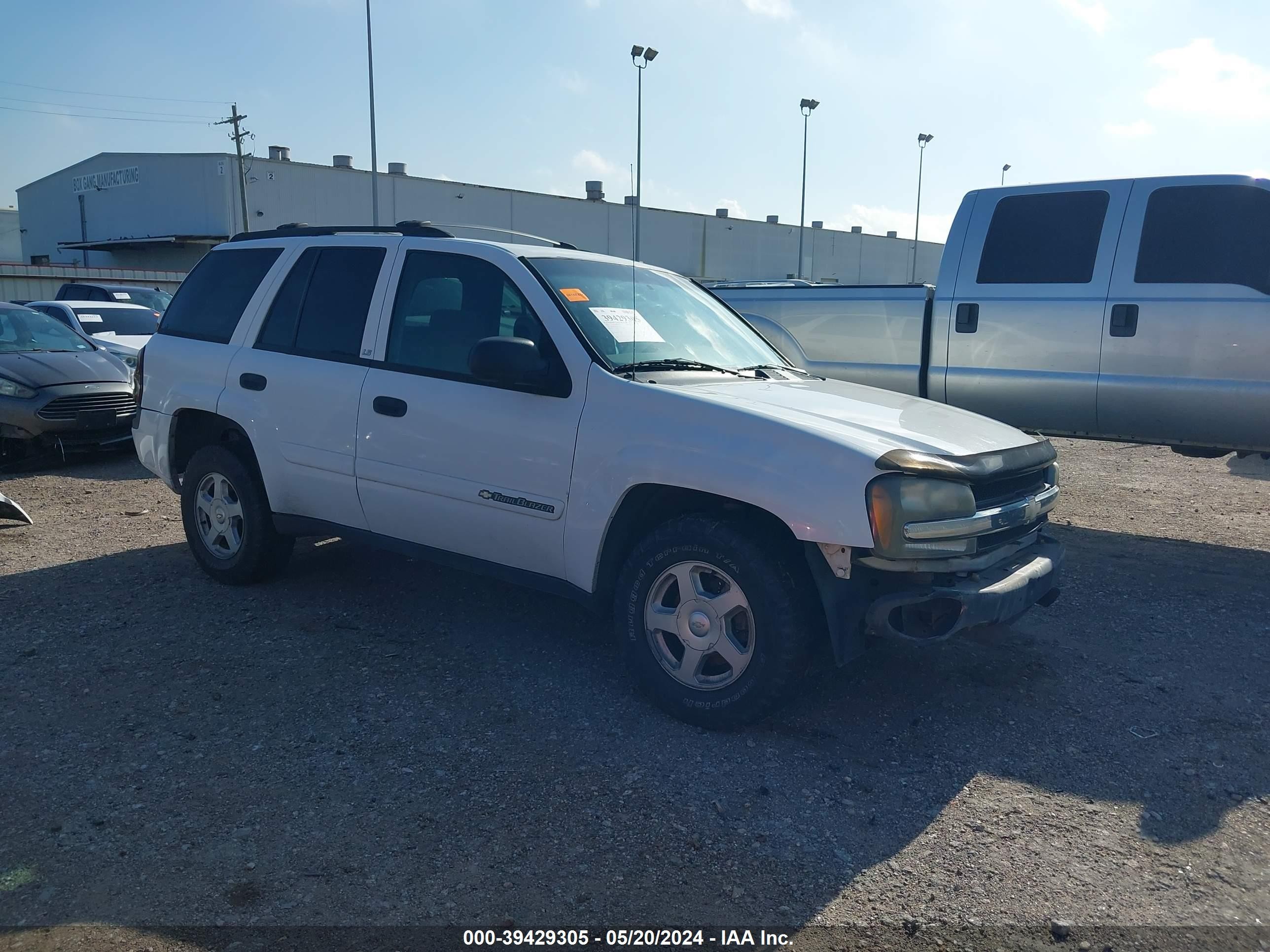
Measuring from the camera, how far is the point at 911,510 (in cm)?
340

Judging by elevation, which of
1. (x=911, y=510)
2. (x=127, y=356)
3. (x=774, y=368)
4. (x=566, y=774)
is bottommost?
(x=566, y=774)

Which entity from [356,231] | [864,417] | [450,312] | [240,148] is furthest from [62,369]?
[240,148]

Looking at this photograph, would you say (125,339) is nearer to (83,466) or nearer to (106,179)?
(83,466)

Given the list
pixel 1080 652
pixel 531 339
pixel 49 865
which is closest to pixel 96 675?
pixel 49 865

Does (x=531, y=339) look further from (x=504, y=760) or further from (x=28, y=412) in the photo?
(x=28, y=412)

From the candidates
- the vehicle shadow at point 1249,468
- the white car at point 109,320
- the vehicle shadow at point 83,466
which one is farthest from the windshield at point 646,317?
the white car at point 109,320

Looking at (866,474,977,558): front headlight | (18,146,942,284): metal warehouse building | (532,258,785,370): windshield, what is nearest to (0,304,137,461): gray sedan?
(532,258,785,370): windshield

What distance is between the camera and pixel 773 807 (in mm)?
3283

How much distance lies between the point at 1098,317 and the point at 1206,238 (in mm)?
789

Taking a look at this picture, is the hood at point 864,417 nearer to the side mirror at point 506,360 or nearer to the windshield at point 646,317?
the windshield at point 646,317

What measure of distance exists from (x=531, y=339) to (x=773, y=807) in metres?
2.18

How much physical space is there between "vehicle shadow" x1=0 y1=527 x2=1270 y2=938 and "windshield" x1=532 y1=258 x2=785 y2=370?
1.50 metres

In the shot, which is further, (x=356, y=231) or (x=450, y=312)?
(x=356, y=231)

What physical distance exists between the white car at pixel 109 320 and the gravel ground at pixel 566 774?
8707 mm
